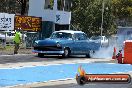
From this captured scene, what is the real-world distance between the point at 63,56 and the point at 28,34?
11742 millimetres

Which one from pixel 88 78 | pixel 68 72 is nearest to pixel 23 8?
pixel 68 72

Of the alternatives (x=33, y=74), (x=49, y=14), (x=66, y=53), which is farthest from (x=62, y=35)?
(x=49, y=14)

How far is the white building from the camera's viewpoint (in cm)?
3909

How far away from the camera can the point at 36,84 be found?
44.9 ft

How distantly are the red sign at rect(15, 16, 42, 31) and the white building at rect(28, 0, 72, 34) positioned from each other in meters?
1.00

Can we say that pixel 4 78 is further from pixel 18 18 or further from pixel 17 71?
pixel 18 18

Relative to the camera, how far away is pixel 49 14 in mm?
39156

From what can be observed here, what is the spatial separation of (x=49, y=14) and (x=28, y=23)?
9.42ft

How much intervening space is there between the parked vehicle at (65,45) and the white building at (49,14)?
11.9 metres

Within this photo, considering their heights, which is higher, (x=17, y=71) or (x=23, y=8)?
(x=23, y=8)

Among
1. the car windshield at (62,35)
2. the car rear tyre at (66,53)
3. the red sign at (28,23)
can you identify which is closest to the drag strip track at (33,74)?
the car rear tyre at (66,53)

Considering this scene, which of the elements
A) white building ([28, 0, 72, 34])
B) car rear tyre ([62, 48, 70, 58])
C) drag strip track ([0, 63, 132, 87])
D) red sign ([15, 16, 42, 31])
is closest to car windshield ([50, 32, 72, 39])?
car rear tyre ([62, 48, 70, 58])

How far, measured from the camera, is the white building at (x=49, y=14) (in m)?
39.1

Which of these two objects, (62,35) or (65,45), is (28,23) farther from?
(65,45)
